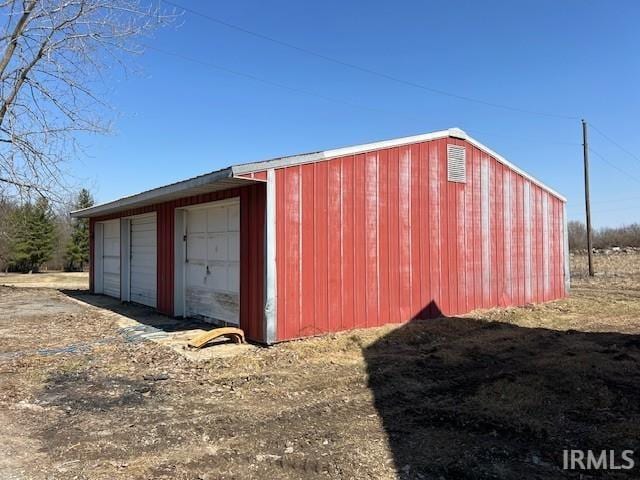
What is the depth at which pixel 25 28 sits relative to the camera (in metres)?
11.3

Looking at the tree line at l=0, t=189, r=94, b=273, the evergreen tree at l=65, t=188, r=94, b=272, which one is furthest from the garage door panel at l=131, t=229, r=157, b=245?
the evergreen tree at l=65, t=188, r=94, b=272

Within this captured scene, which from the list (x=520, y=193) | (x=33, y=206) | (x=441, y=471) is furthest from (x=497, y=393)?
(x=33, y=206)

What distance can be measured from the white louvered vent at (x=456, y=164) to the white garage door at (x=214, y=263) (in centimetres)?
463

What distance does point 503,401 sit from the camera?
4.97 meters

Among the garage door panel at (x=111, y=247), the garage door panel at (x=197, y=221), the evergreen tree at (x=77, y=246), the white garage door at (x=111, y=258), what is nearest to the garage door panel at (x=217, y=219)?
the garage door panel at (x=197, y=221)

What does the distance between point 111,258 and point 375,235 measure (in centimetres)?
1009

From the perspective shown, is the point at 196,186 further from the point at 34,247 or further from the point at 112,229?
the point at 34,247

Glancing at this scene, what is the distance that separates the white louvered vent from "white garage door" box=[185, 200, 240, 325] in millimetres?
4625

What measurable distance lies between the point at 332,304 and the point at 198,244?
3.40 metres

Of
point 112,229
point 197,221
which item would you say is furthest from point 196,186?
point 112,229

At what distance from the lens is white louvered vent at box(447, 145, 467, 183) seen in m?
10.8

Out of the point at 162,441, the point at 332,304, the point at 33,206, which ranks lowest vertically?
the point at 162,441

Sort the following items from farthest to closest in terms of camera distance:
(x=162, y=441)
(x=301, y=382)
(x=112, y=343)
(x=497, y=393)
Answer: (x=112, y=343)
(x=301, y=382)
(x=497, y=393)
(x=162, y=441)

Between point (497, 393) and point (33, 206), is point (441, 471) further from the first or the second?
point (33, 206)
